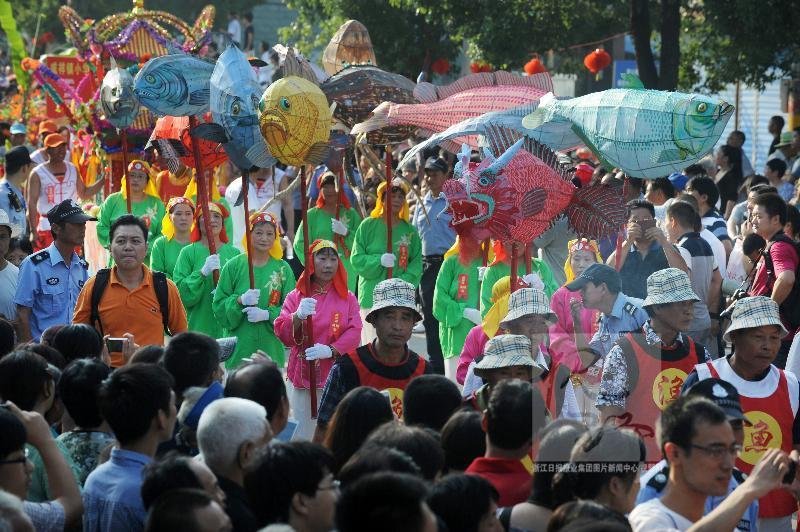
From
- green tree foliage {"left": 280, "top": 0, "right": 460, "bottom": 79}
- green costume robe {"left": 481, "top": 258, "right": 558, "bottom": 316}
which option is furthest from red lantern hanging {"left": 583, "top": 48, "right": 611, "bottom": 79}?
green costume robe {"left": 481, "top": 258, "right": 558, "bottom": 316}

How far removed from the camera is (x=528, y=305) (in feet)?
21.7

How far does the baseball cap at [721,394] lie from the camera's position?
4832 mm

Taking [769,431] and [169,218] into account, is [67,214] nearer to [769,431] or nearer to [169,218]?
[169,218]

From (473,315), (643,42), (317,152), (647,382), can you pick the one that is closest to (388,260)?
(473,315)

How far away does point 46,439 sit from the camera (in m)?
4.58

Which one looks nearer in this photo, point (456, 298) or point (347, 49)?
point (456, 298)

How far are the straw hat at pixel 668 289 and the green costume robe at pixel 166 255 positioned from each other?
13.8 ft

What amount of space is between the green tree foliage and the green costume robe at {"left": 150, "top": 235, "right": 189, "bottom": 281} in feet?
32.4

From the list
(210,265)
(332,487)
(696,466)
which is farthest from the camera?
(210,265)

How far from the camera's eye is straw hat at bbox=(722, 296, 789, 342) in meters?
5.68

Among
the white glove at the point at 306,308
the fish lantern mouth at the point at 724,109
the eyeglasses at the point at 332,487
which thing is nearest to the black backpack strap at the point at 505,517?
the eyeglasses at the point at 332,487

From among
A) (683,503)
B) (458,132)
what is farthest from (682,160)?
(683,503)

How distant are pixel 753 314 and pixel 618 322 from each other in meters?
1.29

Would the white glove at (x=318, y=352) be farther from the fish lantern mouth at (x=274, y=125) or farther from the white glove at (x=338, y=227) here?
the white glove at (x=338, y=227)
